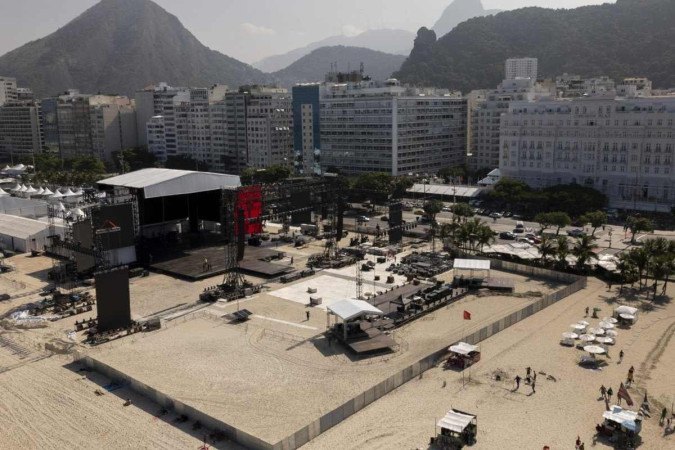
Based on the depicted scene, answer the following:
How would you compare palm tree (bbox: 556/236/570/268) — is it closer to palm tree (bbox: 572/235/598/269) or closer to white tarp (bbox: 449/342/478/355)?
palm tree (bbox: 572/235/598/269)

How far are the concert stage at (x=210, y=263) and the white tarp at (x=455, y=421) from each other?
1037 inches

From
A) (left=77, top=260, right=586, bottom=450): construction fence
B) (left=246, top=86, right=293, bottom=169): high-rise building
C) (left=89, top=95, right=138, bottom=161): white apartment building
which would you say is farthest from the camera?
(left=89, top=95, right=138, bottom=161): white apartment building

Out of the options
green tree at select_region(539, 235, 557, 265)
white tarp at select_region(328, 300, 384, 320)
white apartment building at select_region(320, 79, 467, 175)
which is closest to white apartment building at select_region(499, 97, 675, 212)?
white apartment building at select_region(320, 79, 467, 175)

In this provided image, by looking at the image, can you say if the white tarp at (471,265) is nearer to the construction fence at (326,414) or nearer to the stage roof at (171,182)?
the construction fence at (326,414)

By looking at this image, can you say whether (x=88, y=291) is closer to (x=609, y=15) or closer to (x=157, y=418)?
A: (x=157, y=418)

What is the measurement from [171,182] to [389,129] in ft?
Answer: 156

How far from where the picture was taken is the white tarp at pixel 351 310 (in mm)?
33125

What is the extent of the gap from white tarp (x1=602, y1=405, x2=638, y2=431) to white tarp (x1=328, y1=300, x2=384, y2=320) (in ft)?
44.6

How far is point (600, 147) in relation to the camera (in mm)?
71812

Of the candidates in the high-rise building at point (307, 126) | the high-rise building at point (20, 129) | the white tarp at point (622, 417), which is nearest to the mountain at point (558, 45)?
the high-rise building at point (307, 126)

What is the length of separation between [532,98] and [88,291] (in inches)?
2912

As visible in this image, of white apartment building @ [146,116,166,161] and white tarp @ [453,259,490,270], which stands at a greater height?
white apartment building @ [146,116,166,161]

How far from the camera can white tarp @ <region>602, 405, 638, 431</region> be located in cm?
2273

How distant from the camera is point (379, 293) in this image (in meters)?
42.5
